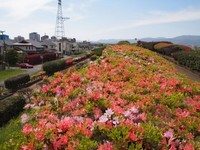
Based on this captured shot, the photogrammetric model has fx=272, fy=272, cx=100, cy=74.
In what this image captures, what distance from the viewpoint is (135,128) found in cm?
323

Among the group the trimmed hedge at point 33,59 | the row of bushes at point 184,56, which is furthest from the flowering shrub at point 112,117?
the trimmed hedge at point 33,59

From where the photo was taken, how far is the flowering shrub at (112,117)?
3.10m

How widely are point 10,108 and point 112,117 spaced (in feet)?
44.7

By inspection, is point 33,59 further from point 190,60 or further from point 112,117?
point 112,117

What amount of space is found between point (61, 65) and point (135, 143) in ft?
128

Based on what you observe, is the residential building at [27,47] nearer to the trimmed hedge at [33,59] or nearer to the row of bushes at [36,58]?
the row of bushes at [36,58]

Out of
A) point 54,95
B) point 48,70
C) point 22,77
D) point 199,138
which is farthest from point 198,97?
point 48,70

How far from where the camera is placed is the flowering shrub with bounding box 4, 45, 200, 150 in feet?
10.2

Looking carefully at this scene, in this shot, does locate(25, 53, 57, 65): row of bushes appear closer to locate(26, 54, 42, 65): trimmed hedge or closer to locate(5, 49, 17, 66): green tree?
locate(26, 54, 42, 65): trimmed hedge

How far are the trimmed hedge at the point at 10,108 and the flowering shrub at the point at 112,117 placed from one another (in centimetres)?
1011

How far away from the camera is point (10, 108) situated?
16.1 m

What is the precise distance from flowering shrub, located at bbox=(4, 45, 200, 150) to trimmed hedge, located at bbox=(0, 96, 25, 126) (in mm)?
10107

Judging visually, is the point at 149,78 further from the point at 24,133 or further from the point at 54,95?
the point at 24,133

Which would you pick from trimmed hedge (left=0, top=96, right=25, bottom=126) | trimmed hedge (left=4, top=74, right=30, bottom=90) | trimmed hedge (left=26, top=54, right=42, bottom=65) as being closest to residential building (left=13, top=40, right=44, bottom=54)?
trimmed hedge (left=26, top=54, right=42, bottom=65)
